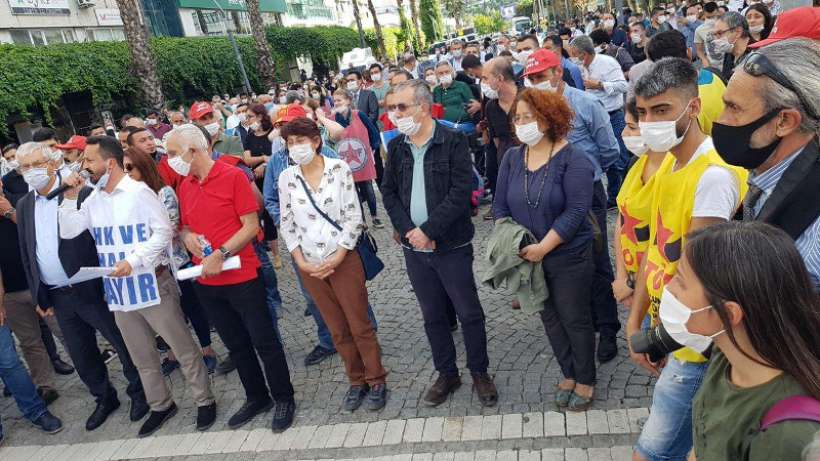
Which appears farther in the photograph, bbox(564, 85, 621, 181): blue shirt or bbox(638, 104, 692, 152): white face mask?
bbox(564, 85, 621, 181): blue shirt

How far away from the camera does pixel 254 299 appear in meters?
4.27

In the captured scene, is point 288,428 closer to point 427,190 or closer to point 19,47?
point 427,190

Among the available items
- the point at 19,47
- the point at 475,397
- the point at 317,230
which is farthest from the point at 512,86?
the point at 19,47

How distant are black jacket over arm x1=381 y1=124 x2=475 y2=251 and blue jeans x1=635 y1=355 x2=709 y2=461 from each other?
1.71 meters

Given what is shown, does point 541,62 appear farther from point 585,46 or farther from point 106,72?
point 106,72

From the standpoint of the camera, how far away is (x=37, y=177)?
4723 millimetres

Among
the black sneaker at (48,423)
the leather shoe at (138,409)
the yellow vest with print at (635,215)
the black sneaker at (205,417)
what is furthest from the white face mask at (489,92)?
the black sneaker at (48,423)

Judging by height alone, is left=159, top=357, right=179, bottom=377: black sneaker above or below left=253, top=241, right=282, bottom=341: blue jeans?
below

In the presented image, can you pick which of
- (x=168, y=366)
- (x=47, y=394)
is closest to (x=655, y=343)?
(x=168, y=366)

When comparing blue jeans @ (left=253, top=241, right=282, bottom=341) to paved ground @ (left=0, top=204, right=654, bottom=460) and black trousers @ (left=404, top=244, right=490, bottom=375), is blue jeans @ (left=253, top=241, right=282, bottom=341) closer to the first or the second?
paved ground @ (left=0, top=204, right=654, bottom=460)

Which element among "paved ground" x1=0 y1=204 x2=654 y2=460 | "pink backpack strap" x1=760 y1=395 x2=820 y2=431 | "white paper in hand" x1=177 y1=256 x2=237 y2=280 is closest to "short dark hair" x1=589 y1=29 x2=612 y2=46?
"paved ground" x1=0 y1=204 x2=654 y2=460

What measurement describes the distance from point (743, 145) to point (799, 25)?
3.21 ft

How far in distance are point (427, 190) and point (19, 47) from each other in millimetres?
19830

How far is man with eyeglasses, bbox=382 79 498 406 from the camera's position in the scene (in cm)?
383
